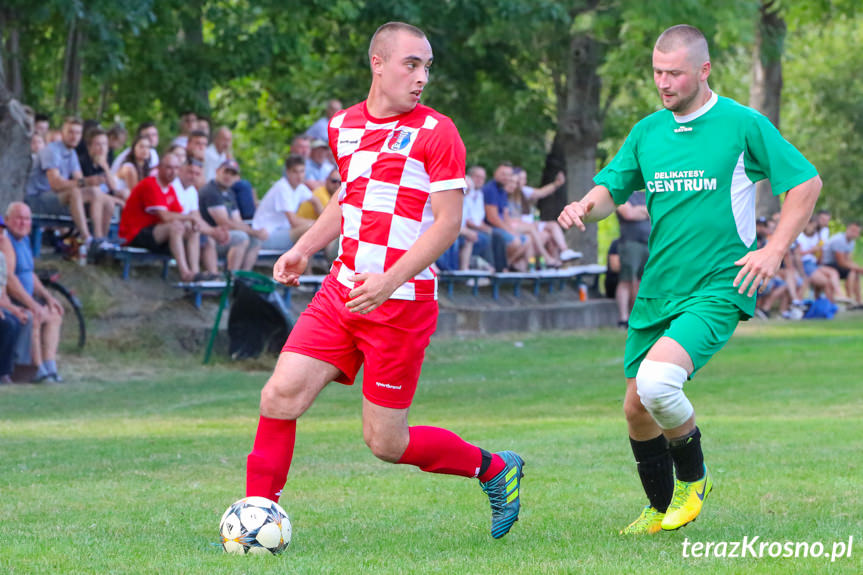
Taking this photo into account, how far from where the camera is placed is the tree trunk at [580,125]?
2769 centimetres

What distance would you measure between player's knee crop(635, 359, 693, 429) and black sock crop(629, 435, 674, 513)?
49 cm

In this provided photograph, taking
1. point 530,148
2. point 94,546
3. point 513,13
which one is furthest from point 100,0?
point 530,148

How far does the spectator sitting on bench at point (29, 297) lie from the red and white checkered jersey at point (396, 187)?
880cm

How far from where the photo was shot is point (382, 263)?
5.71 m

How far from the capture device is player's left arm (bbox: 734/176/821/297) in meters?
5.61

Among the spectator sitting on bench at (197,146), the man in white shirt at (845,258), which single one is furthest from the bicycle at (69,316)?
the man in white shirt at (845,258)

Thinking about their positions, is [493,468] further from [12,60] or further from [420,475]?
[12,60]

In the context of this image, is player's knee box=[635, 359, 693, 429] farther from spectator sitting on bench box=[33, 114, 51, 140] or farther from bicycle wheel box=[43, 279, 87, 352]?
spectator sitting on bench box=[33, 114, 51, 140]

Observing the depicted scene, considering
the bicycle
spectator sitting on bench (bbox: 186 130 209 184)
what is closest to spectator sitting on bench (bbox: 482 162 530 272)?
spectator sitting on bench (bbox: 186 130 209 184)

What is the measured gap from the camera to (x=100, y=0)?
16266 mm

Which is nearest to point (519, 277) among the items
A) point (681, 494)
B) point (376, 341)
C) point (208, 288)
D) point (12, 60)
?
point (208, 288)

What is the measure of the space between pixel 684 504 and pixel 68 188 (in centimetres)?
1207

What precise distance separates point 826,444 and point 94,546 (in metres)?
5.76

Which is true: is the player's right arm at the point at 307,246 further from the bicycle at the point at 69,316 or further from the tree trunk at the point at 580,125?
the tree trunk at the point at 580,125
